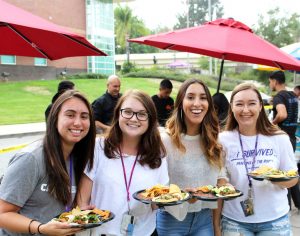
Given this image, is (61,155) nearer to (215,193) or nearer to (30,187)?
(30,187)

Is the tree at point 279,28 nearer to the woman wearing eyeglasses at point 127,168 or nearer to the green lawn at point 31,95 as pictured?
the green lawn at point 31,95

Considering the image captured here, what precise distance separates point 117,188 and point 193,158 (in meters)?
0.75

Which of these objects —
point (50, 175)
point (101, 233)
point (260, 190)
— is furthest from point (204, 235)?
point (50, 175)

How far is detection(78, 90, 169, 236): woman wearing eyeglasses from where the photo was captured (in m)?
2.54

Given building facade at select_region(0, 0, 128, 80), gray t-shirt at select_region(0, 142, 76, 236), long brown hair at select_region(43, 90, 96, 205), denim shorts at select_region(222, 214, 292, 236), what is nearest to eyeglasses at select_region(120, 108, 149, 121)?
long brown hair at select_region(43, 90, 96, 205)

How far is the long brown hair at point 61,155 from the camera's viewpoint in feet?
7.45

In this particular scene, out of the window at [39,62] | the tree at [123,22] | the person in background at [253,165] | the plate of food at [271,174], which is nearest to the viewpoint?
the plate of food at [271,174]

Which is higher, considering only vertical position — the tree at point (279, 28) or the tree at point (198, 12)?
the tree at point (198, 12)

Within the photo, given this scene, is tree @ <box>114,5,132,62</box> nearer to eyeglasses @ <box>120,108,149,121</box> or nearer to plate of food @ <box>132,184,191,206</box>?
eyeglasses @ <box>120,108,149,121</box>

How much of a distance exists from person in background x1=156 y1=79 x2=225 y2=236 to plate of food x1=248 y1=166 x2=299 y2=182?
291 millimetres

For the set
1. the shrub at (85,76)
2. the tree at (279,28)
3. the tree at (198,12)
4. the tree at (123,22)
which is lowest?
the shrub at (85,76)

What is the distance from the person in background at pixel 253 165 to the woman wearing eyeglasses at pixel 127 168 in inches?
25.7

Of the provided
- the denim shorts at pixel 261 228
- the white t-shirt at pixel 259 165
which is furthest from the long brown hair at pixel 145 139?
the denim shorts at pixel 261 228

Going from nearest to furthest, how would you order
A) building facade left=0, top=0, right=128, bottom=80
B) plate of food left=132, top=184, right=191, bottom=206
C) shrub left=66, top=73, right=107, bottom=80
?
plate of food left=132, top=184, right=191, bottom=206 < building facade left=0, top=0, right=128, bottom=80 < shrub left=66, top=73, right=107, bottom=80
